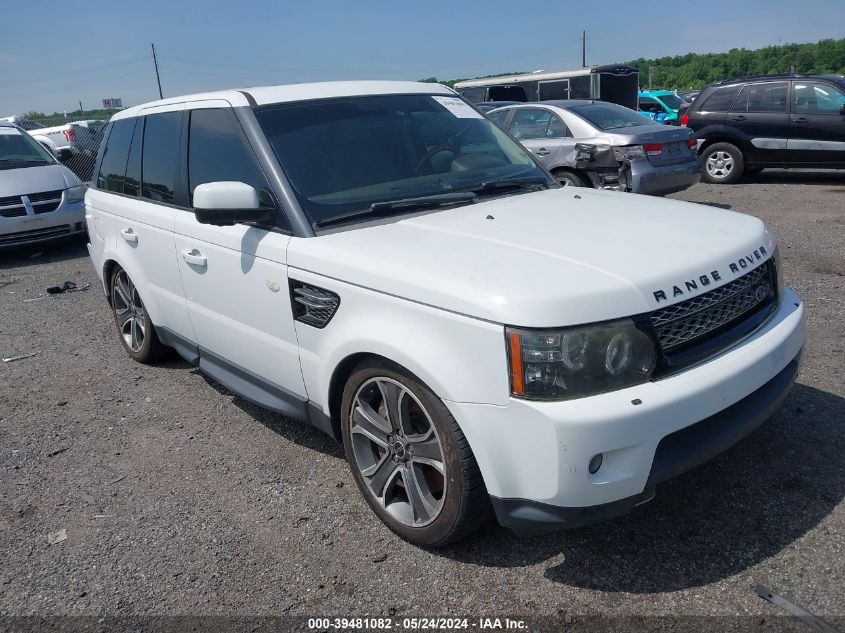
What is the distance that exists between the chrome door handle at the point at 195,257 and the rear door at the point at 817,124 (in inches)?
429

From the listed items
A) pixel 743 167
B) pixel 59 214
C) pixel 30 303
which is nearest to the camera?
pixel 30 303

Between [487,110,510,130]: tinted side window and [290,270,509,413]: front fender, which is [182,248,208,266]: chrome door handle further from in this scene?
[487,110,510,130]: tinted side window

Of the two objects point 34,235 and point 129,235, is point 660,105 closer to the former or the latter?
point 34,235

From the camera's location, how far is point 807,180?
12352 mm

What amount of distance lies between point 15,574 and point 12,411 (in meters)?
2.06

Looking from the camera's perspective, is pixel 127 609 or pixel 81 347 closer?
pixel 127 609

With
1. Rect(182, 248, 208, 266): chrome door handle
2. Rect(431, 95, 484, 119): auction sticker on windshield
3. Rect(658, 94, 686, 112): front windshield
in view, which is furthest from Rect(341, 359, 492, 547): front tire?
Rect(658, 94, 686, 112): front windshield

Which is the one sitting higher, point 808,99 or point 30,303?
point 808,99

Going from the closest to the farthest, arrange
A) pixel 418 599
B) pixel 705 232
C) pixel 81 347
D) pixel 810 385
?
pixel 418 599 < pixel 705 232 < pixel 810 385 < pixel 81 347

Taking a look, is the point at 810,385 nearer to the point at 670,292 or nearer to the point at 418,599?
the point at 670,292

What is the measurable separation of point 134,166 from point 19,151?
7.13 metres

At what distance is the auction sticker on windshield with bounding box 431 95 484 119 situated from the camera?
4.12 m

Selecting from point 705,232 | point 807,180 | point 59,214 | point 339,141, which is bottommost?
point 807,180

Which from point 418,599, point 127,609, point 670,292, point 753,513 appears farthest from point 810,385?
point 127,609
